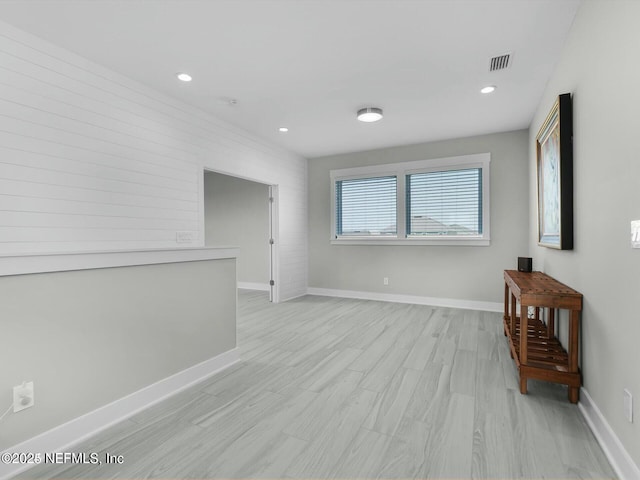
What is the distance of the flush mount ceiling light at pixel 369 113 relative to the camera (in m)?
3.67

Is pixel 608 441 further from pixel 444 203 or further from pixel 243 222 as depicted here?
pixel 243 222

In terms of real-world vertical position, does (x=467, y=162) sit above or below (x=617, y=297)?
above

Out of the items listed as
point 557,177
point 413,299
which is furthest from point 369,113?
point 413,299

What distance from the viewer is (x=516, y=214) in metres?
4.47

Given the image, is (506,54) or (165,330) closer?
(165,330)

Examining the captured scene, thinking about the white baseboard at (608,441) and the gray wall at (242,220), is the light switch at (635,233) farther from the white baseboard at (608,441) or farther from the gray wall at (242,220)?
the gray wall at (242,220)

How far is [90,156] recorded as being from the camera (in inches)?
109

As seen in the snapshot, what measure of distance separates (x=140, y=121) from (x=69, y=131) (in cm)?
68

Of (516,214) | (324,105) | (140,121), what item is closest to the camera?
(140,121)

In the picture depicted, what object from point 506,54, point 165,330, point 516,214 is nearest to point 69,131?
point 165,330

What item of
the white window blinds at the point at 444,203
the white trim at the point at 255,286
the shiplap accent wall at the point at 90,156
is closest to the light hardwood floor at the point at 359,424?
the shiplap accent wall at the point at 90,156

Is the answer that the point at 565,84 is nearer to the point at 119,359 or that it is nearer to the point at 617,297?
the point at 617,297

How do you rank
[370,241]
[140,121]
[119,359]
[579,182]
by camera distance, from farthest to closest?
1. [370,241]
2. [140,121]
3. [579,182]
4. [119,359]

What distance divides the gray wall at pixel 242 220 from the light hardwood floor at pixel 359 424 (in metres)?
3.79
